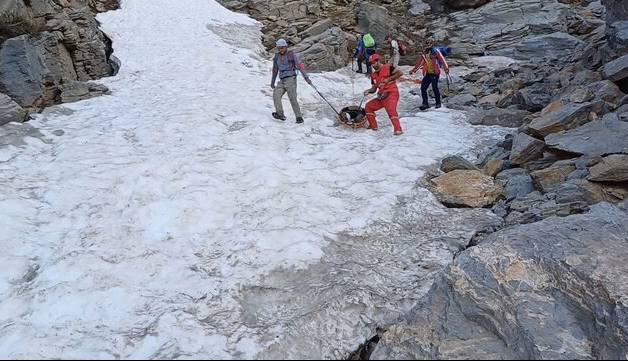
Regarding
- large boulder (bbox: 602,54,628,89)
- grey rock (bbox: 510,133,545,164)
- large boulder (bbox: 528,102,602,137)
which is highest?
large boulder (bbox: 602,54,628,89)

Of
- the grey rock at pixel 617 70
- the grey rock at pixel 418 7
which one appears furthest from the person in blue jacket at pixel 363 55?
the grey rock at pixel 418 7

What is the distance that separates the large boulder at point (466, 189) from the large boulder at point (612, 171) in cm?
151

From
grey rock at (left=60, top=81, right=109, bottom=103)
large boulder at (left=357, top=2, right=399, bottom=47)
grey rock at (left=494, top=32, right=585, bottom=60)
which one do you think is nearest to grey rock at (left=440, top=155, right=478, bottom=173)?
grey rock at (left=60, top=81, right=109, bottom=103)

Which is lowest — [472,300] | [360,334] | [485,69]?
[485,69]

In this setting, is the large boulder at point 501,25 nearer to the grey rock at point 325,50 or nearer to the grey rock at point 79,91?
the grey rock at point 325,50

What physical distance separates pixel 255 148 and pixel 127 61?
10.3 m

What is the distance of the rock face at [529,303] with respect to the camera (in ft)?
13.4

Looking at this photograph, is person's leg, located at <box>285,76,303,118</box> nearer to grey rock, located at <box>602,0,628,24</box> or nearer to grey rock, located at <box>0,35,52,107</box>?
grey rock, located at <box>0,35,52,107</box>

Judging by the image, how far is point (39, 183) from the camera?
27.3ft

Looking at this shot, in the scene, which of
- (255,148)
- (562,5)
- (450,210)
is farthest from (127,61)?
(562,5)

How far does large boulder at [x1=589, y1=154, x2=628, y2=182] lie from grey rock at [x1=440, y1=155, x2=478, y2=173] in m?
2.29

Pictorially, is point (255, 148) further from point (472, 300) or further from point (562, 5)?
point (562, 5)

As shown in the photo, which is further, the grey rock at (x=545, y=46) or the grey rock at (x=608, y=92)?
the grey rock at (x=545, y=46)

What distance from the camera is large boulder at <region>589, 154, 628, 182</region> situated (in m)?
6.81
